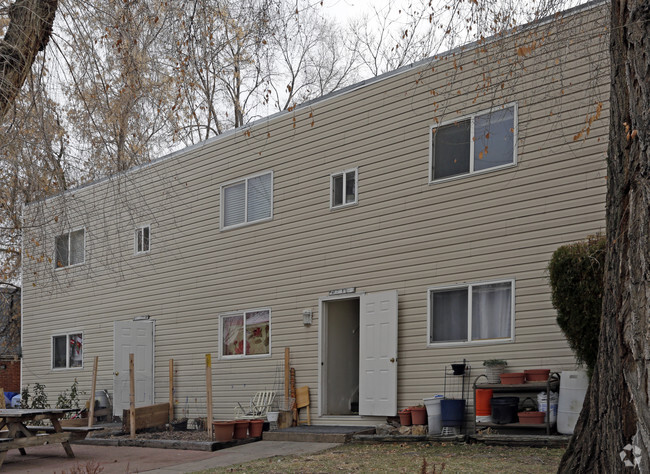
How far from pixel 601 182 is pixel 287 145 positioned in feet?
20.8

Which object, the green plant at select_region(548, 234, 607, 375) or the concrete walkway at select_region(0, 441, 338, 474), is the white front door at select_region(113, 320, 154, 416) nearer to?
the concrete walkway at select_region(0, 441, 338, 474)

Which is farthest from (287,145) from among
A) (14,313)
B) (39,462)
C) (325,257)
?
(14,313)

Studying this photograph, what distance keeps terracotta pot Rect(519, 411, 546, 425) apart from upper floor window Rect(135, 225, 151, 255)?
10166 millimetres

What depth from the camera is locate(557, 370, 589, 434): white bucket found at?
9.39 meters

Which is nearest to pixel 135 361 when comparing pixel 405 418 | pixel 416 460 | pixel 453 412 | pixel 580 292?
pixel 405 418

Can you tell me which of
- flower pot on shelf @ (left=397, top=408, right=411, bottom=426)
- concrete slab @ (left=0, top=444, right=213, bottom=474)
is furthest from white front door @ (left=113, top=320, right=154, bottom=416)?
flower pot on shelf @ (left=397, top=408, right=411, bottom=426)

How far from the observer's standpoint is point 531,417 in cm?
999

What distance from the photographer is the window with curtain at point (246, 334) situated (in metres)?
14.6

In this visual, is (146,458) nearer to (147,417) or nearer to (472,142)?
(147,417)

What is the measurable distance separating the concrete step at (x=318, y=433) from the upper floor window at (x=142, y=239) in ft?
21.3

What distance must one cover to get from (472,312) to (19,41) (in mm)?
7016

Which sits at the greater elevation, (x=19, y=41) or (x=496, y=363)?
(x=19, y=41)

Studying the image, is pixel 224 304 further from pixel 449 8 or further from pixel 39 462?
pixel 449 8

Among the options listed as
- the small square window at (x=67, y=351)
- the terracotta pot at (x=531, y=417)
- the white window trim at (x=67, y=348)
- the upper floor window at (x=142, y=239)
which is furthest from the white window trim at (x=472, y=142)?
the small square window at (x=67, y=351)
